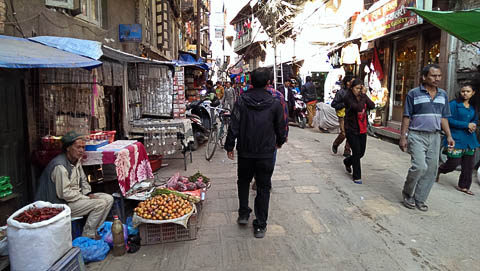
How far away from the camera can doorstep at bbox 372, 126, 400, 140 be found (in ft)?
33.9

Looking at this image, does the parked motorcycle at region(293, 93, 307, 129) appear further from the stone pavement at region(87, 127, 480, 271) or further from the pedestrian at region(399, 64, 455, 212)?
the pedestrian at region(399, 64, 455, 212)

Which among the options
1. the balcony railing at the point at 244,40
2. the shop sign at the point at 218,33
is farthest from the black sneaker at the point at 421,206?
the shop sign at the point at 218,33

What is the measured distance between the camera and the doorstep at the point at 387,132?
1034 cm

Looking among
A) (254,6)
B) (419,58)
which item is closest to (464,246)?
(419,58)

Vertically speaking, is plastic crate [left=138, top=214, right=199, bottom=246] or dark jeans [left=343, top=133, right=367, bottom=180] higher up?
dark jeans [left=343, top=133, right=367, bottom=180]

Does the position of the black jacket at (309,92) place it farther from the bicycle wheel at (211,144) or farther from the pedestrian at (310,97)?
the bicycle wheel at (211,144)

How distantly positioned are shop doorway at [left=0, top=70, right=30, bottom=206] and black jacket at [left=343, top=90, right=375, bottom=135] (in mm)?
4971

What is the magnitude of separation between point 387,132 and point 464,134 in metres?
5.48

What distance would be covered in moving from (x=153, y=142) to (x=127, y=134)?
0.70m

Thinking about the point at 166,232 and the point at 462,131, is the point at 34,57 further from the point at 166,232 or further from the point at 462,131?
the point at 462,131

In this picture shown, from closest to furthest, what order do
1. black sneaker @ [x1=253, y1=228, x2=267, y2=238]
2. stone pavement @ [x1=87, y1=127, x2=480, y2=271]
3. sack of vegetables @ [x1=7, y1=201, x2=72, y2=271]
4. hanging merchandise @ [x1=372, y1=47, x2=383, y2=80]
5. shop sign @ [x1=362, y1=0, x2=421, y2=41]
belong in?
1. sack of vegetables @ [x1=7, y1=201, x2=72, y2=271]
2. stone pavement @ [x1=87, y1=127, x2=480, y2=271]
3. black sneaker @ [x1=253, y1=228, x2=267, y2=238]
4. shop sign @ [x1=362, y1=0, x2=421, y2=41]
5. hanging merchandise @ [x1=372, y1=47, x2=383, y2=80]

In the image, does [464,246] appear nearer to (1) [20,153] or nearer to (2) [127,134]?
(1) [20,153]

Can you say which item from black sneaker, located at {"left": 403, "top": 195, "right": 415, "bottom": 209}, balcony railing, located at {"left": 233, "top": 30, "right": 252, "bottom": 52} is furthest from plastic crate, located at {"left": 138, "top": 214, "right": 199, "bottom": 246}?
balcony railing, located at {"left": 233, "top": 30, "right": 252, "bottom": 52}

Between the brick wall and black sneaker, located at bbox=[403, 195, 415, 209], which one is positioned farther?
black sneaker, located at bbox=[403, 195, 415, 209]
